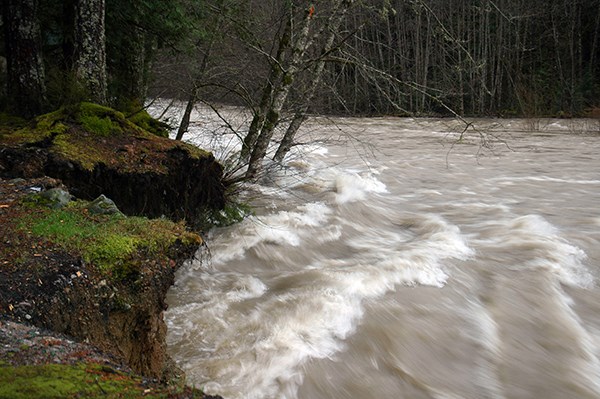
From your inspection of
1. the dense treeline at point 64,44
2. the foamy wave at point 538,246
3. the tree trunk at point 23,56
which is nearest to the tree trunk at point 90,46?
the dense treeline at point 64,44

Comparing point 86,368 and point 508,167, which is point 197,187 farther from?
point 508,167

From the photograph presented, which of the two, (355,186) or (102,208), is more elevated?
(102,208)

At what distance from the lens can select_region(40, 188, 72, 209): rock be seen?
397cm

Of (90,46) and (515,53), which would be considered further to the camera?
(515,53)

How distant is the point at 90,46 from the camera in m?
6.55

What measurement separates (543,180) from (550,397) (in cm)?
827

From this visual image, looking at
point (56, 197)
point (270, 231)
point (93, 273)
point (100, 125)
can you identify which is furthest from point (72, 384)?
point (270, 231)

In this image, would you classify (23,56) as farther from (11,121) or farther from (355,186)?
(355,186)

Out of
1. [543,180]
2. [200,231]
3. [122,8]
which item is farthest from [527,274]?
[122,8]

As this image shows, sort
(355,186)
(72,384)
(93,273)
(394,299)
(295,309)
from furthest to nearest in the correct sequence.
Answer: (355,186), (394,299), (295,309), (93,273), (72,384)

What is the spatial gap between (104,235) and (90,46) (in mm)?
3982

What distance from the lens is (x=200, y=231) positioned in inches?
245

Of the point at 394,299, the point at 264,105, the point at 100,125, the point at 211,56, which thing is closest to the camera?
the point at 394,299

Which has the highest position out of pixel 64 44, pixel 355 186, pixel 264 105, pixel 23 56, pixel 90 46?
pixel 64 44
